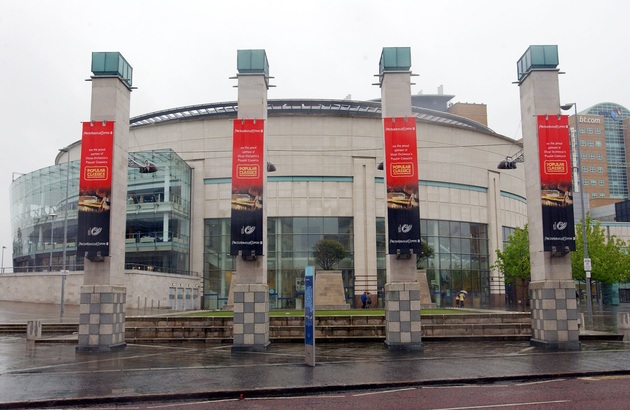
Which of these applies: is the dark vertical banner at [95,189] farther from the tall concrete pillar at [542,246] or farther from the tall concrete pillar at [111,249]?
the tall concrete pillar at [542,246]

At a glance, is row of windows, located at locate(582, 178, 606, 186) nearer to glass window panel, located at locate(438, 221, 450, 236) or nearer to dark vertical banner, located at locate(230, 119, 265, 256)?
glass window panel, located at locate(438, 221, 450, 236)

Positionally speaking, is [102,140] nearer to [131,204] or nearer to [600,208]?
[131,204]

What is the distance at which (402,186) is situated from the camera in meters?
20.8

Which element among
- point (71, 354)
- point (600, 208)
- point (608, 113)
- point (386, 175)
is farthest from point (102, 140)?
point (608, 113)

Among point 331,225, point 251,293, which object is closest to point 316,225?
point 331,225

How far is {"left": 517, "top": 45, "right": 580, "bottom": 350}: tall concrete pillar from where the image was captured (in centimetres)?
2033

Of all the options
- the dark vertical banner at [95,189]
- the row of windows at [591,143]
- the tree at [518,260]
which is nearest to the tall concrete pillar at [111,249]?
the dark vertical banner at [95,189]

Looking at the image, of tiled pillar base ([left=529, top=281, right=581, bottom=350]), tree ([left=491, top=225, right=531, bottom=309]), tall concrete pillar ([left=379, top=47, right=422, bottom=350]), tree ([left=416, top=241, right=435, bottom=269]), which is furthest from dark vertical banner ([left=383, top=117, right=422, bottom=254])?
tree ([left=491, top=225, right=531, bottom=309])

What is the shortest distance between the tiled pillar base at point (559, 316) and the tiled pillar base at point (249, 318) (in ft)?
31.5

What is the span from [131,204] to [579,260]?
129 ft

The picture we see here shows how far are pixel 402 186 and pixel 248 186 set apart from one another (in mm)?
5367

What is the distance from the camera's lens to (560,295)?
20406 mm

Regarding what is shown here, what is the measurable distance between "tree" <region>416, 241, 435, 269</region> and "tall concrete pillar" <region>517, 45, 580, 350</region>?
23.3 m

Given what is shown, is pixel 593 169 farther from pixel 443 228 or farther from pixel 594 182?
pixel 443 228
